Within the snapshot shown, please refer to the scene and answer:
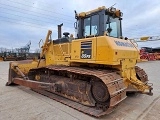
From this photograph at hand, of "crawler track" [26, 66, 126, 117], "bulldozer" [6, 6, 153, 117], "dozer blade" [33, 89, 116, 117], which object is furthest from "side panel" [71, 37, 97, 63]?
"dozer blade" [33, 89, 116, 117]

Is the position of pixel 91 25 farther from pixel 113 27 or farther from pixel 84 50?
pixel 84 50

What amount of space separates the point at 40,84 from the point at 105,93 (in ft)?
8.09

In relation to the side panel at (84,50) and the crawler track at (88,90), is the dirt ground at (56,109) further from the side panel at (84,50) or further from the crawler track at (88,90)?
the side panel at (84,50)

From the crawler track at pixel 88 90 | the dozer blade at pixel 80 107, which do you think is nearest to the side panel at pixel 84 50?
the crawler track at pixel 88 90

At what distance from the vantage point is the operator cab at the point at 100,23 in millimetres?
5359

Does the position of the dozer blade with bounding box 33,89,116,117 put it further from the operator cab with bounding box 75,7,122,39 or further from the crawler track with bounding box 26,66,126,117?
the operator cab with bounding box 75,7,122,39

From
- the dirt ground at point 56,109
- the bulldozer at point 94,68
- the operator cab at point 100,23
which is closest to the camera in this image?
the dirt ground at point 56,109

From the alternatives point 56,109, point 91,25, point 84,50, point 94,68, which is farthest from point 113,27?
point 56,109

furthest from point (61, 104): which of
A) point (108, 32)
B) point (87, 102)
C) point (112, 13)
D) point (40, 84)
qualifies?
point (112, 13)

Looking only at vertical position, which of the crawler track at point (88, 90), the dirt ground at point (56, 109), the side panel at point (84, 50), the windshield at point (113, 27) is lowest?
the dirt ground at point (56, 109)

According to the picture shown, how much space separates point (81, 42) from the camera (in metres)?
5.41

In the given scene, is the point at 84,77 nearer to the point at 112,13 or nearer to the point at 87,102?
the point at 87,102

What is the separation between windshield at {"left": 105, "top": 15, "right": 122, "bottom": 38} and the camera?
5476 mm

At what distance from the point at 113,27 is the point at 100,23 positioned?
620 mm
